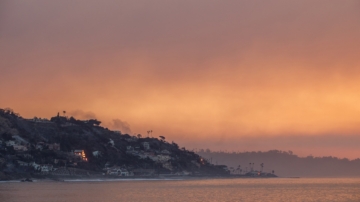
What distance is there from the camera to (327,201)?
8962 centimetres

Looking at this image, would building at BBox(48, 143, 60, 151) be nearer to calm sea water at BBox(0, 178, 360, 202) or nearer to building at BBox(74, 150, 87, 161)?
building at BBox(74, 150, 87, 161)

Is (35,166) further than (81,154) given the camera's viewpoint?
No

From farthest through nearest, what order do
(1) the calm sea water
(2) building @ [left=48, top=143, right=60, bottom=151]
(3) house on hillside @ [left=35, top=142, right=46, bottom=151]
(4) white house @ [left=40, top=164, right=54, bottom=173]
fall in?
(2) building @ [left=48, top=143, right=60, bottom=151]
(3) house on hillside @ [left=35, top=142, right=46, bottom=151]
(4) white house @ [left=40, top=164, right=54, bottom=173]
(1) the calm sea water

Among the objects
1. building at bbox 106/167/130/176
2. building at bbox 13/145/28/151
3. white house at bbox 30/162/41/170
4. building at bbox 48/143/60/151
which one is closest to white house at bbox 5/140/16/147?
building at bbox 13/145/28/151

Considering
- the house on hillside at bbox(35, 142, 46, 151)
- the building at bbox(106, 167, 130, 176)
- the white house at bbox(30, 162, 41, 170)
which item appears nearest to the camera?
the white house at bbox(30, 162, 41, 170)

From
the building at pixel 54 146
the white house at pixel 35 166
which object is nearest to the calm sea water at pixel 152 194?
the white house at pixel 35 166

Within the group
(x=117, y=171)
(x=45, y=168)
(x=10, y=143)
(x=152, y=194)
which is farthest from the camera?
(x=117, y=171)

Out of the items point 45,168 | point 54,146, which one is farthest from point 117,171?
point 45,168

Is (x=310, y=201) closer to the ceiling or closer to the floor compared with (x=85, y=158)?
closer to the floor

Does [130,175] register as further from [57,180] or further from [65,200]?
[65,200]

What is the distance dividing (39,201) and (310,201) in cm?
4048

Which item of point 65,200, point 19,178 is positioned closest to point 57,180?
point 19,178

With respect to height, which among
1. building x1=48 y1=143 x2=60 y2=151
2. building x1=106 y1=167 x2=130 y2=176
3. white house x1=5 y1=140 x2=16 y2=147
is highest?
building x1=48 y1=143 x2=60 y2=151

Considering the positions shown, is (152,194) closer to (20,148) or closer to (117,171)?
(20,148)
